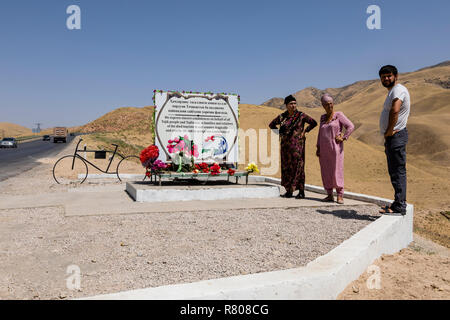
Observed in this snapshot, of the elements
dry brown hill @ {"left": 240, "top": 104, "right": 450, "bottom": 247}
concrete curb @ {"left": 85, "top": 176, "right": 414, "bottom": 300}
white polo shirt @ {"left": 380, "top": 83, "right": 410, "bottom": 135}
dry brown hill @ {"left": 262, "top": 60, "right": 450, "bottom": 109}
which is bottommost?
dry brown hill @ {"left": 240, "top": 104, "right": 450, "bottom": 247}

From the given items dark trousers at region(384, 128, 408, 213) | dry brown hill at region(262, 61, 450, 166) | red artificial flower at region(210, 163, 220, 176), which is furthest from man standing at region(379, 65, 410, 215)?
dry brown hill at region(262, 61, 450, 166)

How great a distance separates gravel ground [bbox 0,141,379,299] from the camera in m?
2.98

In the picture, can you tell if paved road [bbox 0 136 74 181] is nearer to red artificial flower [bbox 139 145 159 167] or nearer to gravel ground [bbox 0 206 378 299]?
red artificial flower [bbox 139 145 159 167]

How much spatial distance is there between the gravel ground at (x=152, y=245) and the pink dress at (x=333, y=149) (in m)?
0.82

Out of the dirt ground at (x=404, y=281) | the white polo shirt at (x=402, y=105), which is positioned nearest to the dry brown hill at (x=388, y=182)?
the white polo shirt at (x=402, y=105)

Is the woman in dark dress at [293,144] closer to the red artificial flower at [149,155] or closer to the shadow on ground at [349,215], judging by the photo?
the shadow on ground at [349,215]

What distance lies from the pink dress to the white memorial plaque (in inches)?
107

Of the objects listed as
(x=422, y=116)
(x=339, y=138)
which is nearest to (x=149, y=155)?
(x=339, y=138)

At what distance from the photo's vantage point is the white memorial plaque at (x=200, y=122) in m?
8.35

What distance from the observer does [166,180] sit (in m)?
9.20

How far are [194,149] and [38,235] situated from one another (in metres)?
4.64
